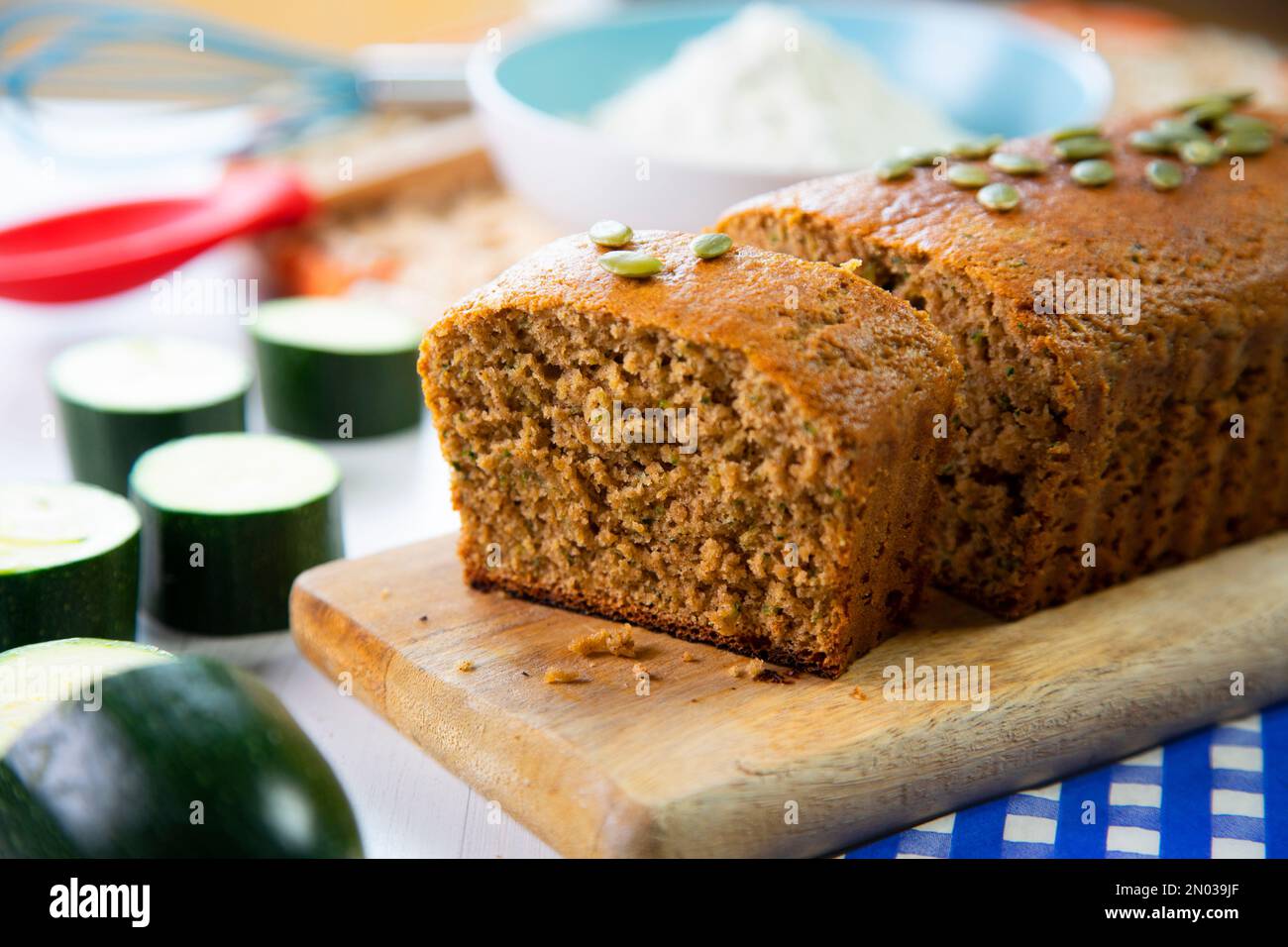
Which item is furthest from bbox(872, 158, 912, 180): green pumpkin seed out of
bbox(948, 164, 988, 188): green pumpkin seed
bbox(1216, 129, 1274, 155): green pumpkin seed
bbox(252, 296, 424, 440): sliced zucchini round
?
bbox(252, 296, 424, 440): sliced zucchini round

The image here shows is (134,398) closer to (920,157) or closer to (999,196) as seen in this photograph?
(920,157)

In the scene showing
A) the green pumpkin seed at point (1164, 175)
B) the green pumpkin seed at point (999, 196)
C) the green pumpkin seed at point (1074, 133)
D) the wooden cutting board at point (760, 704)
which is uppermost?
the green pumpkin seed at point (1074, 133)

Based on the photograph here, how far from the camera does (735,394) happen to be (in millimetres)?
3250

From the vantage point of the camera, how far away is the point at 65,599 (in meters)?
3.57

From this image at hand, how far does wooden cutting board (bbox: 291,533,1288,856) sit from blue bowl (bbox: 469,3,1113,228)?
5.82 feet

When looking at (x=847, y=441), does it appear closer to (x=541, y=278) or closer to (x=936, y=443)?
(x=936, y=443)

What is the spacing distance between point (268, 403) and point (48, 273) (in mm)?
1057

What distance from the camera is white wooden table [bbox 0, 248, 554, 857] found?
10.7 ft

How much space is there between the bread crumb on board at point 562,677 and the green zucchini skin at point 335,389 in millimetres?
1890

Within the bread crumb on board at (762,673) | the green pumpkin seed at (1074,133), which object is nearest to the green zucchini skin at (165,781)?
the bread crumb on board at (762,673)

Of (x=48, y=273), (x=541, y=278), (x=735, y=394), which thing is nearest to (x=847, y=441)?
(x=735, y=394)

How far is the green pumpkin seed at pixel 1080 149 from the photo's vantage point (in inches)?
163

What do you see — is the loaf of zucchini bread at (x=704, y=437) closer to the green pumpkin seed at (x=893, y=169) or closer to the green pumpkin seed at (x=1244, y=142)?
the green pumpkin seed at (x=893, y=169)

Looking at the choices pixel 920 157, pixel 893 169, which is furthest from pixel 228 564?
pixel 920 157
